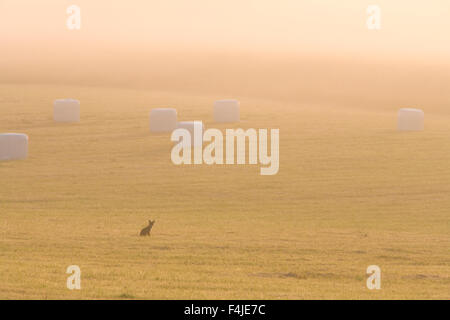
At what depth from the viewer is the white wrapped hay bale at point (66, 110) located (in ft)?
129

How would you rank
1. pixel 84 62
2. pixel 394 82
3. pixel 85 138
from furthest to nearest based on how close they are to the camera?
pixel 84 62
pixel 394 82
pixel 85 138

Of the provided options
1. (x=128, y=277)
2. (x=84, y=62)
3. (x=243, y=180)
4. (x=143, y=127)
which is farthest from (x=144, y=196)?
(x=84, y=62)

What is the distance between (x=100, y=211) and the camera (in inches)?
810

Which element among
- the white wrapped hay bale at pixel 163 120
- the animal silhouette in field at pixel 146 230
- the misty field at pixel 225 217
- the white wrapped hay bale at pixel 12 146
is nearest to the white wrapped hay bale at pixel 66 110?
the misty field at pixel 225 217

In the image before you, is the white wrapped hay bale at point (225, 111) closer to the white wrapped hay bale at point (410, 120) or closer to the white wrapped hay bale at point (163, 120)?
the white wrapped hay bale at point (163, 120)

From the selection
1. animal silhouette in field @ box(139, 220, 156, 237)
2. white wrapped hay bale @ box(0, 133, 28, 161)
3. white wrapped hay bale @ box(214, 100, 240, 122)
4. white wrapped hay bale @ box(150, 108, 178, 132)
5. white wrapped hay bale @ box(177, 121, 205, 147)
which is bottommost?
animal silhouette in field @ box(139, 220, 156, 237)

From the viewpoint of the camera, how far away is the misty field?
1335 centimetres

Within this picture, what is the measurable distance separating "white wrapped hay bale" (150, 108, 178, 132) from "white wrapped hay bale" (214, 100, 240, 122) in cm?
454

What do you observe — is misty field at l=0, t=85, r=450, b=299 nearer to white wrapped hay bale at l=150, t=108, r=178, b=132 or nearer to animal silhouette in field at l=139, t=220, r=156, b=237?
animal silhouette in field at l=139, t=220, r=156, b=237

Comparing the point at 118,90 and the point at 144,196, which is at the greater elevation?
the point at 118,90

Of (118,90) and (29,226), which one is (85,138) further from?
(118,90)

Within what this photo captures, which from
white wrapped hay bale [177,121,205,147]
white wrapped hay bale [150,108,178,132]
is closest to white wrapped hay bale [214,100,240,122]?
white wrapped hay bale [150,108,178,132]

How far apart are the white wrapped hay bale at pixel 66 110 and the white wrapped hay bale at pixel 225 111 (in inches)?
263

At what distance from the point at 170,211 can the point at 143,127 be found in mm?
17756
